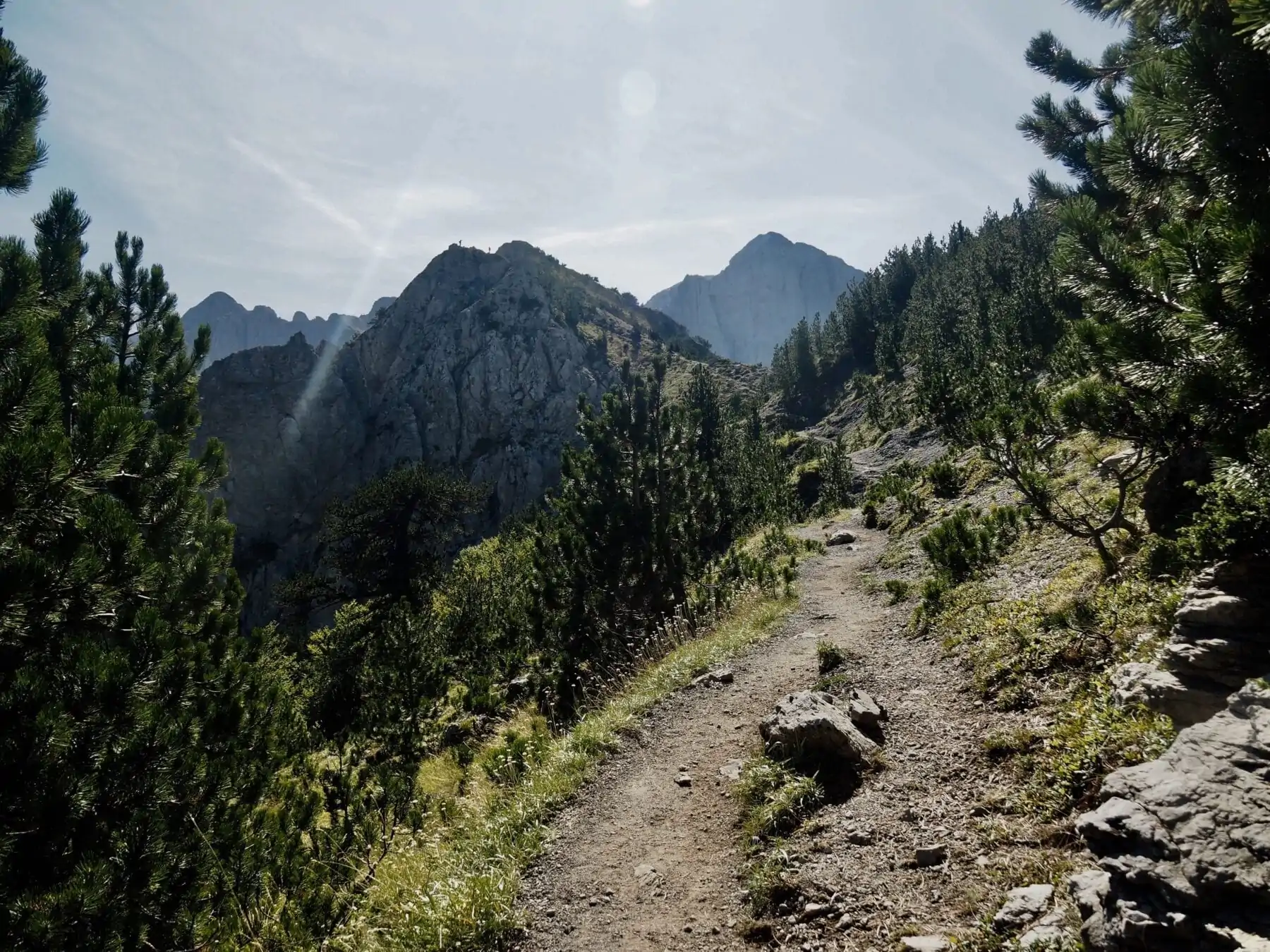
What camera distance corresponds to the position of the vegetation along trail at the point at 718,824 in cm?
473

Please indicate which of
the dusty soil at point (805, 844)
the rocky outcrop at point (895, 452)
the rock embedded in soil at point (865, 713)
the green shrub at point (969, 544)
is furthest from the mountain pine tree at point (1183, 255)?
the rocky outcrop at point (895, 452)

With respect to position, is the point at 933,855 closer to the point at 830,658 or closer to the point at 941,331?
the point at 830,658

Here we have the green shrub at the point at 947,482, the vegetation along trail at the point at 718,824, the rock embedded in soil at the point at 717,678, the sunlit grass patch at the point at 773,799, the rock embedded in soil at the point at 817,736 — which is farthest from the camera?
the green shrub at the point at 947,482

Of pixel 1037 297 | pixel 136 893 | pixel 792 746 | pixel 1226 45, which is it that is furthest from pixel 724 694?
pixel 1037 297

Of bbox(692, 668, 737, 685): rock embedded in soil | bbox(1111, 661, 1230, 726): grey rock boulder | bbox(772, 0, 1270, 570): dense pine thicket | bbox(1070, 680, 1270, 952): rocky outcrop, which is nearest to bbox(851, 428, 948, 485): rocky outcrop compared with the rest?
bbox(772, 0, 1270, 570): dense pine thicket

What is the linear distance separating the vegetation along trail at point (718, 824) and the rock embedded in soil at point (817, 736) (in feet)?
1.01

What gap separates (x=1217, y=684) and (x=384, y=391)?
121052 mm

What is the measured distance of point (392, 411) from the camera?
108312 millimetres

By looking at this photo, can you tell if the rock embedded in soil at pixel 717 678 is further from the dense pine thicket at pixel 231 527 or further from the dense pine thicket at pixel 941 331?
the dense pine thicket at pixel 941 331

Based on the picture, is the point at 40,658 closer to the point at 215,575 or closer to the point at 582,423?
the point at 215,575

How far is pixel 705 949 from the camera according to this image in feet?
15.0

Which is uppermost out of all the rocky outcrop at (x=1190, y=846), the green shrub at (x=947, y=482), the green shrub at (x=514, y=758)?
the green shrub at (x=947, y=482)

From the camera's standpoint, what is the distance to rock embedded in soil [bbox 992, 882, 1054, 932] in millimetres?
3447

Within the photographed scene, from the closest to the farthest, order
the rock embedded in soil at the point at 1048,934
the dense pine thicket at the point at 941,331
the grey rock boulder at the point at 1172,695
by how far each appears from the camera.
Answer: the rock embedded in soil at the point at 1048,934 < the grey rock boulder at the point at 1172,695 < the dense pine thicket at the point at 941,331
